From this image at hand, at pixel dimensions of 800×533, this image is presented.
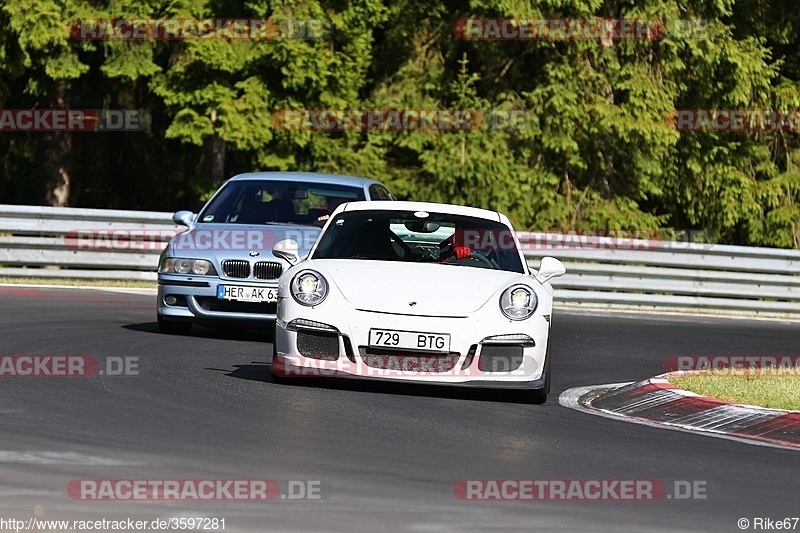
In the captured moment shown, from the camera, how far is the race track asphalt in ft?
18.4

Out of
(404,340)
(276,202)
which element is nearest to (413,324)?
(404,340)

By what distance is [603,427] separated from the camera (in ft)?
27.5

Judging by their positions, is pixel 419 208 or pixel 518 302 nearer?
pixel 518 302

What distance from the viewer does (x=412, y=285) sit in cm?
909

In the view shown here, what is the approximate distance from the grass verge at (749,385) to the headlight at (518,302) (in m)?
1.44

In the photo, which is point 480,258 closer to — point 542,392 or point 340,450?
point 542,392

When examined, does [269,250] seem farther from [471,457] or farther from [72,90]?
[72,90]

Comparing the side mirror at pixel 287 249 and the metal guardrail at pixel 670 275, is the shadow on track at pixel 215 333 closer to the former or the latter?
the side mirror at pixel 287 249

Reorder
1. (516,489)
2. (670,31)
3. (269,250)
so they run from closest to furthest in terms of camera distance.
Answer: (516,489)
(269,250)
(670,31)

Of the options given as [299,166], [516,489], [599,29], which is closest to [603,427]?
[516,489]

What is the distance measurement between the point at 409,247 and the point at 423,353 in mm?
1818

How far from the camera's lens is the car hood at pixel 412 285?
8938 mm

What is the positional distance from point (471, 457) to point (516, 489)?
0.76 meters

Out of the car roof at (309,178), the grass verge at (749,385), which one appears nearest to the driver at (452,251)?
the grass verge at (749,385)
